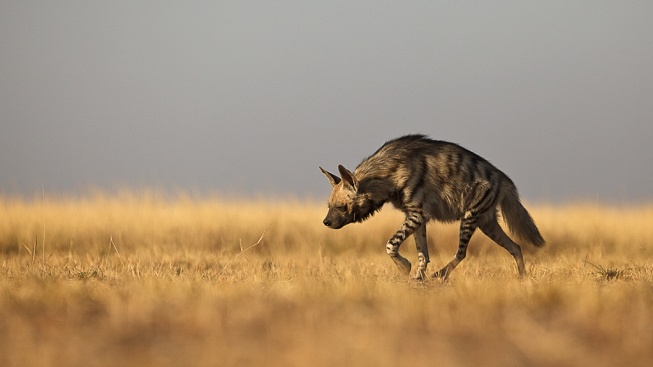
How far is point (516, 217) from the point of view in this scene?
9258 mm

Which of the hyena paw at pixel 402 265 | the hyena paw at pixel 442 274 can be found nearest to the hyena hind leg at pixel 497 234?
the hyena paw at pixel 442 274

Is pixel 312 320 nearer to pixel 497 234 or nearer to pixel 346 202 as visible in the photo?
pixel 346 202

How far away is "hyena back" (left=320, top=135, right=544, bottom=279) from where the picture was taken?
873 cm

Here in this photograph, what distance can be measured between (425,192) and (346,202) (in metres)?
0.91

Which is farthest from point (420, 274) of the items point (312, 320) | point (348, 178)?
point (312, 320)

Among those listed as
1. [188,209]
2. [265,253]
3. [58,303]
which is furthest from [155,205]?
[58,303]

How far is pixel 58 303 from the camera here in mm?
4988

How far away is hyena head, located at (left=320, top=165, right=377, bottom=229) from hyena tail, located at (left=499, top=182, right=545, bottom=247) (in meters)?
1.53

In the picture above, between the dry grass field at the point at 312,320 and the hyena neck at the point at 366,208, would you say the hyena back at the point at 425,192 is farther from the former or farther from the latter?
the dry grass field at the point at 312,320

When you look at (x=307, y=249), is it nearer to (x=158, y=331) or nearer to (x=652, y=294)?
(x=652, y=294)

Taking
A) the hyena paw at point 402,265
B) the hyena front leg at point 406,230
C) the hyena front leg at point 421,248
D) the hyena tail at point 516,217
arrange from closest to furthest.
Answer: the hyena front leg at point 406,230, the hyena paw at point 402,265, the hyena front leg at point 421,248, the hyena tail at point 516,217

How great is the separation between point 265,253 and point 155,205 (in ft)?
9.50

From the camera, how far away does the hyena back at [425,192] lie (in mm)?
8734

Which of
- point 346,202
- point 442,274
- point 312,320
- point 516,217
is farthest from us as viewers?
point 516,217
